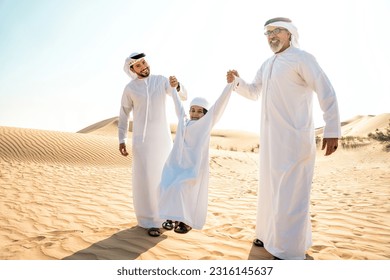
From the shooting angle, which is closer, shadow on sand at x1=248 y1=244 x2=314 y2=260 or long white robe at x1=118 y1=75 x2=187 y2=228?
shadow on sand at x1=248 y1=244 x2=314 y2=260

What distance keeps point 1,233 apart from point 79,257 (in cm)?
172

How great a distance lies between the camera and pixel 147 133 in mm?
4422

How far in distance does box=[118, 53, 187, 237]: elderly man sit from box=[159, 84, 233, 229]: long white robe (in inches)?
18.8

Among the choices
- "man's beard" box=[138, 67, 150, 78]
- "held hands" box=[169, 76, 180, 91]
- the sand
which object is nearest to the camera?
the sand

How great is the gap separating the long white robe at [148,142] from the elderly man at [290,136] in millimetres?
1452

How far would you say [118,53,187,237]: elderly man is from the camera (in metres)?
4.38

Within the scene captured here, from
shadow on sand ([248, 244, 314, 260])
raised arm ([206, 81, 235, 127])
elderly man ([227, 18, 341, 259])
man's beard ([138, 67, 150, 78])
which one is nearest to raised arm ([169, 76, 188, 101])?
man's beard ([138, 67, 150, 78])

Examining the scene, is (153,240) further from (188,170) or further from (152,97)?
(152,97)

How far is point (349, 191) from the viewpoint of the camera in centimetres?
767

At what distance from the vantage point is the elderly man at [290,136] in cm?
327

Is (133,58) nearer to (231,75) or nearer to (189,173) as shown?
(231,75)

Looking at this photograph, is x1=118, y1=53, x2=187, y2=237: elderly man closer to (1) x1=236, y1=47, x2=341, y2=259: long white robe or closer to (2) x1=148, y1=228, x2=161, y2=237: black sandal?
(2) x1=148, y1=228, x2=161, y2=237: black sandal

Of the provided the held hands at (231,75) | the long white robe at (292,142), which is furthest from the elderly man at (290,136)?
the held hands at (231,75)

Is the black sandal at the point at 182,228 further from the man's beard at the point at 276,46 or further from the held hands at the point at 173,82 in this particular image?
the man's beard at the point at 276,46
